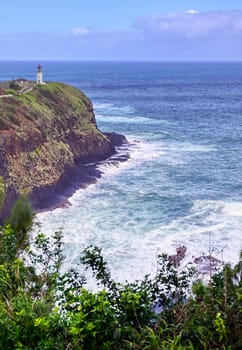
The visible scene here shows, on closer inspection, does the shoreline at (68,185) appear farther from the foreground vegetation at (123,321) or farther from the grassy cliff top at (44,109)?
the foreground vegetation at (123,321)

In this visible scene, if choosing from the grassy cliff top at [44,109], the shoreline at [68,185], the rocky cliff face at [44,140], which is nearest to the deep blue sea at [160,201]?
the shoreline at [68,185]

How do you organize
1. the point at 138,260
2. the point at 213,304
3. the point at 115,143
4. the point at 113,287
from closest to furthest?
the point at 213,304, the point at 113,287, the point at 138,260, the point at 115,143

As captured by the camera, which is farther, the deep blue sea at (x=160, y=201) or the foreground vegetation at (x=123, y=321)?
the deep blue sea at (x=160, y=201)

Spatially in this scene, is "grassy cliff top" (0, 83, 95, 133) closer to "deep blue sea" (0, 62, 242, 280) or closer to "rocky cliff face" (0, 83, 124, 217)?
"rocky cliff face" (0, 83, 124, 217)

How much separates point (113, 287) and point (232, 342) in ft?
13.5

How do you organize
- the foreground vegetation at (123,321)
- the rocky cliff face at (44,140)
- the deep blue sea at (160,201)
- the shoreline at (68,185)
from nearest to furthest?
the foreground vegetation at (123,321)
the deep blue sea at (160,201)
the shoreline at (68,185)
the rocky cliff face at (44,140)

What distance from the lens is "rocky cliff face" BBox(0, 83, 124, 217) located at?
141 ft

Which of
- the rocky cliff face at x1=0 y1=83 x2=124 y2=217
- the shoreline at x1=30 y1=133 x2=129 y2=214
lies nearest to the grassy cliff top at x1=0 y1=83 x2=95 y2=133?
the rocky cliff face at x1=0 y1=83 x2=124 y2=217

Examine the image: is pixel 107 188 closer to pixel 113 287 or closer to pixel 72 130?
pixel 72 130

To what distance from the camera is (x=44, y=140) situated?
4941 cm

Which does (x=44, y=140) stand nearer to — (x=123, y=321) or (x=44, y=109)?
(x=44, y=109)

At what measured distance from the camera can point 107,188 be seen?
4784cm

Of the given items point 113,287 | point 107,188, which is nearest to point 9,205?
point 107,188

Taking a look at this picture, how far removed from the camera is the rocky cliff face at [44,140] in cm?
4300
